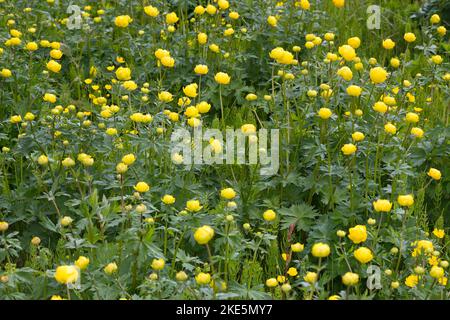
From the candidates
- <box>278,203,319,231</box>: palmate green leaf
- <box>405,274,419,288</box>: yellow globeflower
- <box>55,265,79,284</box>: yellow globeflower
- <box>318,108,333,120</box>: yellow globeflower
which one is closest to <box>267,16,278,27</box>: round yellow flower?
<box>318,108,333,120</box>: yellow globeflower

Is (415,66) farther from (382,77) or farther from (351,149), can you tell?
(351,149)

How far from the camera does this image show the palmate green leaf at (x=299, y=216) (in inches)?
110

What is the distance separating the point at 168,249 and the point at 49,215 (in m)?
0.57

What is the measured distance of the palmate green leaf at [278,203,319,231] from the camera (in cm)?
280

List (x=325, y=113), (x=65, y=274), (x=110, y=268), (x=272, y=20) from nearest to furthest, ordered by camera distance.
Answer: (x=65, y=274) < (x=110, y=268) < (x=325, y=113) < (x=272, y=20)

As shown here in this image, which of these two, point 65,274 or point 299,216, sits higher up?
point 65,274

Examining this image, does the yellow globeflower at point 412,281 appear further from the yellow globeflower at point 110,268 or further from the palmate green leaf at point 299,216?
the yellow globeflower at point 110,268

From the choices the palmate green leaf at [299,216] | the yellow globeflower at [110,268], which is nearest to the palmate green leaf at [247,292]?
the yellow globeflower at [110,268]

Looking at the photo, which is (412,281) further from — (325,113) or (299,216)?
(325,113)

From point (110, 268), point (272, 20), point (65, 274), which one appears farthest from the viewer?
point (272, 20)

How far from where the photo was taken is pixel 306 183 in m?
2.95

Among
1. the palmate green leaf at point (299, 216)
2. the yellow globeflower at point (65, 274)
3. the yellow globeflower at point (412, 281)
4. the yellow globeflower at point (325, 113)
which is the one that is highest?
the yellow globeflower at point (325, 113)

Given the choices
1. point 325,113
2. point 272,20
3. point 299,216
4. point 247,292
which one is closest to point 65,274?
point 247,292

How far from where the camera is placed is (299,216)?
2.82m
